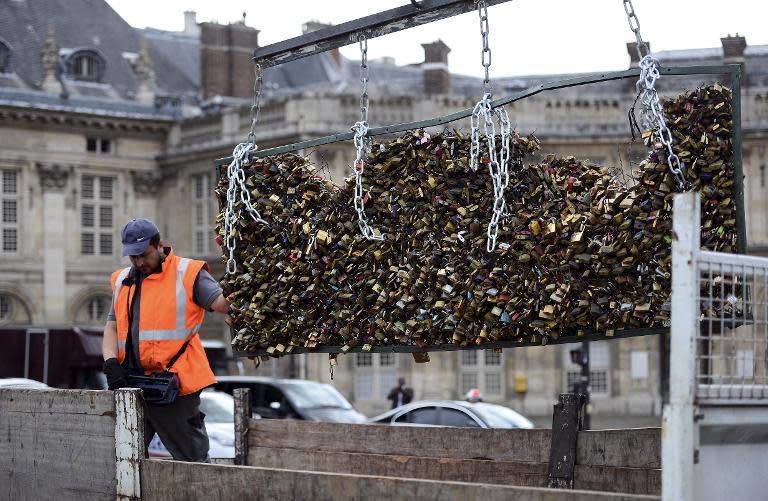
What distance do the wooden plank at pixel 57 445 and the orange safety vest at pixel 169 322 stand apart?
2.22 feet

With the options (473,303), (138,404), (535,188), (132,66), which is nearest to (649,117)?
(535,188)

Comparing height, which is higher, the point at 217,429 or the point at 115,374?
the point at 115,374

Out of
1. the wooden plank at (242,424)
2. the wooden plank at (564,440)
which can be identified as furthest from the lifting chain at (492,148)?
the wooden plank at (242,424)

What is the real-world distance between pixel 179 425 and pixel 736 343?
130 inches

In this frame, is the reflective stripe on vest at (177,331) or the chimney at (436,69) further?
the chimney at (436,69)

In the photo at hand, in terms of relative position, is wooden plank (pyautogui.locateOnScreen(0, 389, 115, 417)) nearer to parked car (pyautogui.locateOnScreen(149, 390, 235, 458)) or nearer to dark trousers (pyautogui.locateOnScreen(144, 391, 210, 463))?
dark trousers (pyautogui.locateOnScreen(144, 391, 210, 463))

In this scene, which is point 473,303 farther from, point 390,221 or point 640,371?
point 640,371

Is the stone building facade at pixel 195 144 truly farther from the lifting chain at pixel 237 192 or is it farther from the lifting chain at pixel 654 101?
the lifting chain at pixel 654 101

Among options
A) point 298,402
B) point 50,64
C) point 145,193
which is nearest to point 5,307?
point 145,193

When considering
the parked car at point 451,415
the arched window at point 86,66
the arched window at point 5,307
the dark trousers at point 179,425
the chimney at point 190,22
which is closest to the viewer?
the dark trousers at point 179,425

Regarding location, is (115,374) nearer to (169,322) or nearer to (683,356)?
(169,322)

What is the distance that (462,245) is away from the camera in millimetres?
6133

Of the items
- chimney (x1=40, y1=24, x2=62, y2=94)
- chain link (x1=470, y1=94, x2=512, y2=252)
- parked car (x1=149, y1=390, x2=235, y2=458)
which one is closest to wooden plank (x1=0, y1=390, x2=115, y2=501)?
chain link (x1=470, y1=94, x2=512, y2=252)

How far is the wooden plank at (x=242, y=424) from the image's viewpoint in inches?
297
